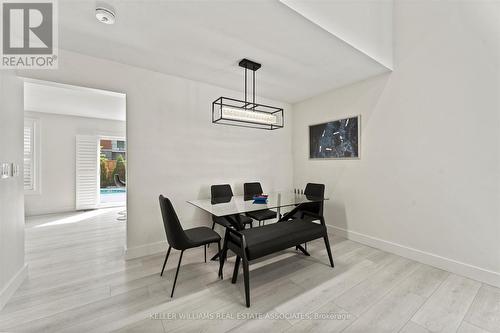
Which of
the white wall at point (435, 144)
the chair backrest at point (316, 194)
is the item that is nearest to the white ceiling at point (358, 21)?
the white wall at point (435, 144)

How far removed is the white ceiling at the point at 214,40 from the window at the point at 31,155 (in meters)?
3.81

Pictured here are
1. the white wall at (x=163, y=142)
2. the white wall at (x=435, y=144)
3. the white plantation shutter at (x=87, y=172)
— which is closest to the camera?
the white wall at (x=435, y=144)

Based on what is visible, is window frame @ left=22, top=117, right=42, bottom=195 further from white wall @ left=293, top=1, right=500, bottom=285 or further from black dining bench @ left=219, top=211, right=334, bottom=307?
white wall @ left=293, top=1, right=500, bottom=285

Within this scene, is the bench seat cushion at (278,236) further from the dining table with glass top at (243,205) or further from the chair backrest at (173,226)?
the chair backrest at (173,226)

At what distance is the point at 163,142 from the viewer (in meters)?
2.72

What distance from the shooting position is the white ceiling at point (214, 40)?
1627 mm

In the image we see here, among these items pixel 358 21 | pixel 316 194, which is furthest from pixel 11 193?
pixel 358 21

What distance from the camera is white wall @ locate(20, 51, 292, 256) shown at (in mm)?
2400

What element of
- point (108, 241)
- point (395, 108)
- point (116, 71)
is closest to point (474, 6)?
point (395, 108)

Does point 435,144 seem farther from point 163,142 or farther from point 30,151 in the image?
point 30,151

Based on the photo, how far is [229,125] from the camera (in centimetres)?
330

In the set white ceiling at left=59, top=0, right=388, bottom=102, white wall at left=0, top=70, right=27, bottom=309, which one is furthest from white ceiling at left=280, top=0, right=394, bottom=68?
white wall at left=0, top=70, right=27, bottom=309

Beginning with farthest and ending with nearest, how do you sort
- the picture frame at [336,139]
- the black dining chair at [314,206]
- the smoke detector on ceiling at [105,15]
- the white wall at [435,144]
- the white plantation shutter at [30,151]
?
the white plantation shutter at [30,151]
the picture frame at [336,139]
the black dining chair at [314,206]
the white wall at [435,144]
the smoke detector on ceiling at [105,15]

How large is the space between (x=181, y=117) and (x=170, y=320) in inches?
91.7
